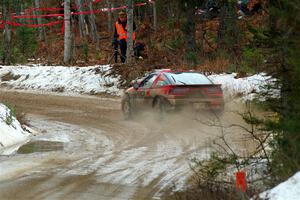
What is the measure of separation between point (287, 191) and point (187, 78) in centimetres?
991

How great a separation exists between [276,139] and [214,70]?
15.0 m

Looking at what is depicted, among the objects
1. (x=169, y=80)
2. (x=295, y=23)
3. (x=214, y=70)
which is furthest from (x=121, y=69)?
(x=295, y=23)

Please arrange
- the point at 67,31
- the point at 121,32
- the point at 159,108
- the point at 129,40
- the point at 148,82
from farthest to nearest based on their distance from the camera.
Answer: the point at 67,31
the point at 121,32
the point at 129,40
the point at 148,82
the point at 159,108

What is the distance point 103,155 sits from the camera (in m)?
10.9

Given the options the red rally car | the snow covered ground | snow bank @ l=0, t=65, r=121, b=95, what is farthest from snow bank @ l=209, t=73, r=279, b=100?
snow bank @ l=0, t=65, r=121, b=95

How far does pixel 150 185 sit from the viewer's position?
327 inches

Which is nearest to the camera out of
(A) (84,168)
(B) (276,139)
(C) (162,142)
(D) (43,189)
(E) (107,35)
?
(B) (276,139)

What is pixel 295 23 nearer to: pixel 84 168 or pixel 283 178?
pixel 283 178

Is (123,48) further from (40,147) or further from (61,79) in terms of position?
(40,147)

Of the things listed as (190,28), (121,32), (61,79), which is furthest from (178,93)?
(61,79)

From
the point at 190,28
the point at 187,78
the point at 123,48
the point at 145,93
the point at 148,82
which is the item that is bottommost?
the point at 145,93

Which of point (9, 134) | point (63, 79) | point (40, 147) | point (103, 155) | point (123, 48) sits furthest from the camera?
point (63, 79)

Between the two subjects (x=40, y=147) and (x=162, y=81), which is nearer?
(x=40, y=147)

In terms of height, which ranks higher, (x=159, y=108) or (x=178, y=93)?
(x=178, y=93)
